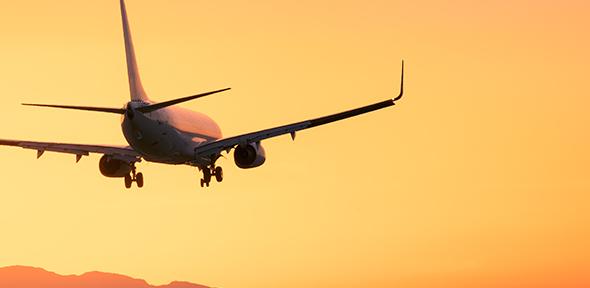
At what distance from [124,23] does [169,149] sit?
1379cm

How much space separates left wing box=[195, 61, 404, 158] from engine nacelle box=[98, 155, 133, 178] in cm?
626

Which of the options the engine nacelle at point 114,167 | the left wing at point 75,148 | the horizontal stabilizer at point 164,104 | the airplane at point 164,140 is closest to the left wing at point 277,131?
the airplane at point 164,140

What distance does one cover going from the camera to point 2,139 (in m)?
118

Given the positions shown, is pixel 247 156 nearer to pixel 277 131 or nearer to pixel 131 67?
pixel 277 131

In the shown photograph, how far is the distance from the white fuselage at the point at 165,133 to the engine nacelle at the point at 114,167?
14.6ft

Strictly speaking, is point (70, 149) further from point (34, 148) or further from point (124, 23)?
point (124, 23)

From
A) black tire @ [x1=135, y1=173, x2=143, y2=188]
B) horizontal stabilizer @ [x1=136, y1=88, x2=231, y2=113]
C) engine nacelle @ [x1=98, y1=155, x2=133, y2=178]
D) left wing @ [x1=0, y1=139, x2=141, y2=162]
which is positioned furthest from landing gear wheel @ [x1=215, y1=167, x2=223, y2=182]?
horizontal stabilizer @ [x1=136, y1=88, x2=231, y2=113]

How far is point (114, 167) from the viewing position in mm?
117188

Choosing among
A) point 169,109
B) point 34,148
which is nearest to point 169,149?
point 169,109

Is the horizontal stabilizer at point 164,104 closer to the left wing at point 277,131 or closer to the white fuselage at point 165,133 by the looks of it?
the white fuselage at point 165,133

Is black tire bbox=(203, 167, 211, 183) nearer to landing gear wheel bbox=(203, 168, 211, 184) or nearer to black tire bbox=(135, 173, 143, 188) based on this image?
landing gear wheel bbox=(203, 168, 211, 184)

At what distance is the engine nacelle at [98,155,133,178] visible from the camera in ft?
384

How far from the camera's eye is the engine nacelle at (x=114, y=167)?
117m

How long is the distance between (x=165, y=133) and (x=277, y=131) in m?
8.04
